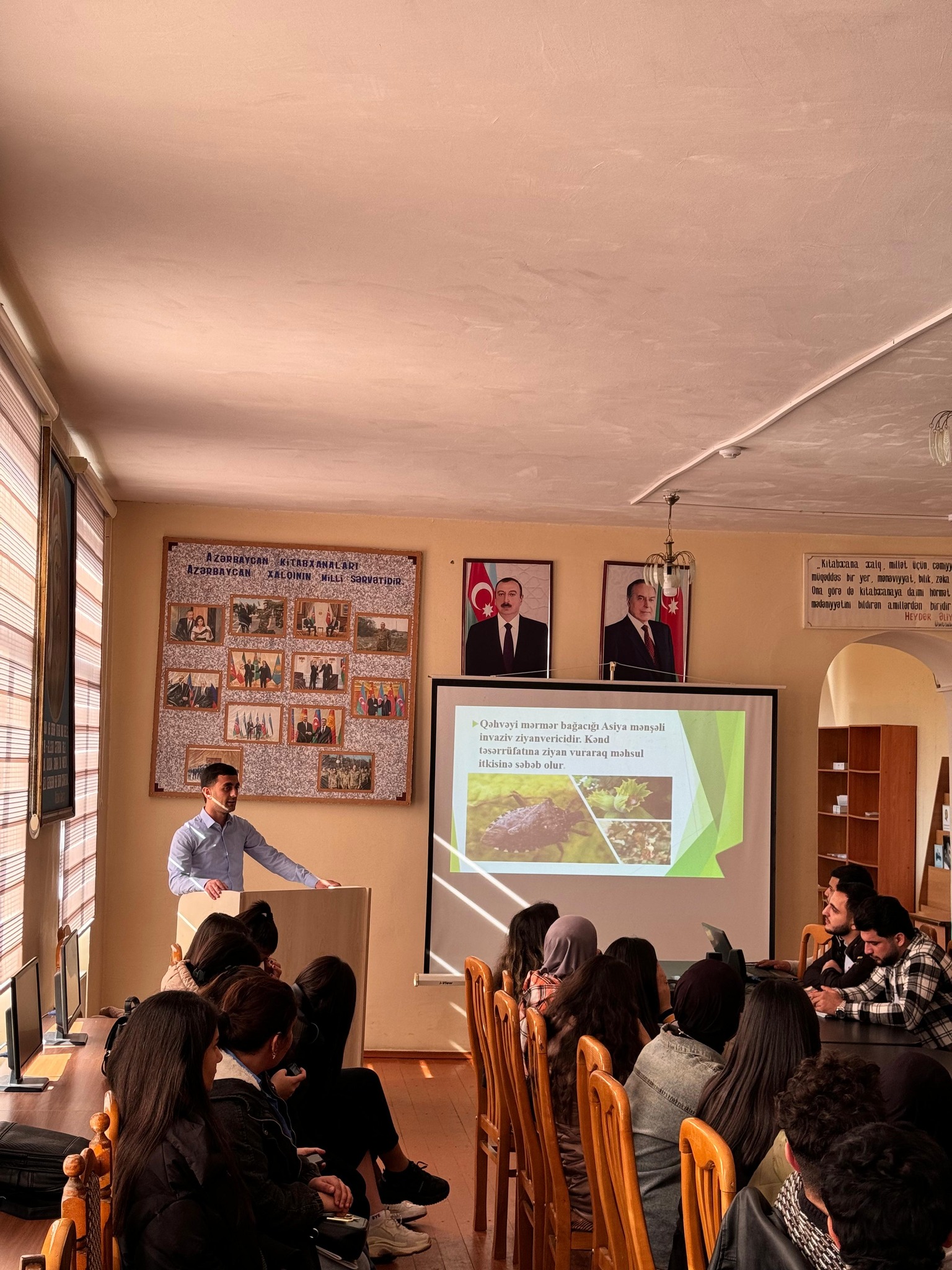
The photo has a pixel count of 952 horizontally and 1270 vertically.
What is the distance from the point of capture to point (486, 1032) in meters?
4.02

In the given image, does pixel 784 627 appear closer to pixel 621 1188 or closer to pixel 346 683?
pixel 346 683

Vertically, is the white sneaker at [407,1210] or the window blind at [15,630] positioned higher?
the window blind at [15,630]

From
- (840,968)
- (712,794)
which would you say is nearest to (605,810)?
(712,794)

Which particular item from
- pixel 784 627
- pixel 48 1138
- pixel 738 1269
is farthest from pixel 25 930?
pixel 784 627

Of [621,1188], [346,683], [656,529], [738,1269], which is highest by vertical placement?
[656,529]

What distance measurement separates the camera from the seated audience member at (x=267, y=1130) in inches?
94.7

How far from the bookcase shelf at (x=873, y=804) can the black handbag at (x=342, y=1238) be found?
272 inches

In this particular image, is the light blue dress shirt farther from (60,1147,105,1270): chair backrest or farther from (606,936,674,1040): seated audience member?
(60,1147,105,1270): chair backrest

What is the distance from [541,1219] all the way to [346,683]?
12.9ft

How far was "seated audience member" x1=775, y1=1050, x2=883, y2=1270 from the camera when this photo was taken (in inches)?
65.1

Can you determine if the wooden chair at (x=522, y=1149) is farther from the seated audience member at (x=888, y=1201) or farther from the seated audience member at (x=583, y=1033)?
the seated audience member at (x=888, y=1201)

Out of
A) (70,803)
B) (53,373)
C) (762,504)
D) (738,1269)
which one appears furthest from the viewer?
(762,504)

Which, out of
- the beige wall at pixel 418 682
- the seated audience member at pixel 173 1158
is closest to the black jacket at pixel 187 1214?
the seated audience member at pixel 173 1158

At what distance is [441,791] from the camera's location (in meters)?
6.97
